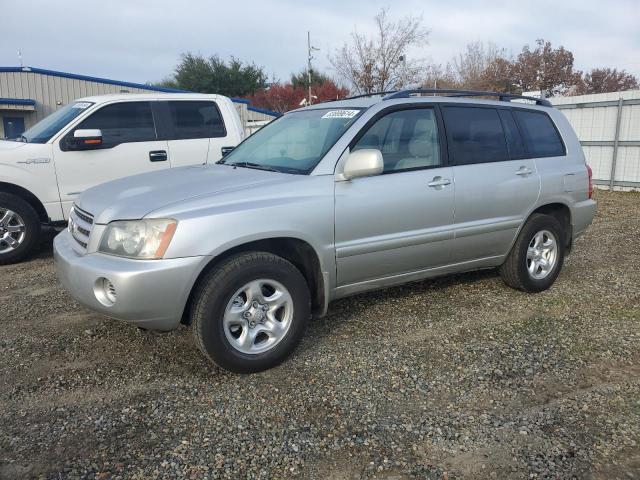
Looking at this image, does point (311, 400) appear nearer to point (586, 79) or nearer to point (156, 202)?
point (156, 202)

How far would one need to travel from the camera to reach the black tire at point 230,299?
10.5ft

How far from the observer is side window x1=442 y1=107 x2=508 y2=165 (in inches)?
174

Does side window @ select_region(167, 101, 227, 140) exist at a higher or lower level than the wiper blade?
higher

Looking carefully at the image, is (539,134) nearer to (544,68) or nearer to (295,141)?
(295,141)

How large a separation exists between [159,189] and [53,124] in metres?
3.87

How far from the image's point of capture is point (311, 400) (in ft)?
10.3

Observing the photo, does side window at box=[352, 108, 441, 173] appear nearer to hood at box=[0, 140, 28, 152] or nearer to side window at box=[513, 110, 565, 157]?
side window at box=[513, 110, 565, 157]

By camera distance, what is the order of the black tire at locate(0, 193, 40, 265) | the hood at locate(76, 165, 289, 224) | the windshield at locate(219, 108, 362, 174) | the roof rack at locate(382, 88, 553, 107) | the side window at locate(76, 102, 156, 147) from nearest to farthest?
1. the hood at locate(76, 165, 289, 224)
2. the windshield at locate(219, 108, 362, 174)
3. the roof rack at locate(382, 88, 553, 107)
4. the black tire at locate(0, 193, 40, 265)
5. the side window at locate(76, 102, 156, 147)

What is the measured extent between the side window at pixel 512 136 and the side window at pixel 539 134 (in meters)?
0.09

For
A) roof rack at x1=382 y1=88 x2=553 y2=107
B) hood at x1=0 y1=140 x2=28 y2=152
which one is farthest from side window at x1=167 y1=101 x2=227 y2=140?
roof rack at x1=382 y1=88 x2=553 y2=107

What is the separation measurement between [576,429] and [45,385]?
3.06 m

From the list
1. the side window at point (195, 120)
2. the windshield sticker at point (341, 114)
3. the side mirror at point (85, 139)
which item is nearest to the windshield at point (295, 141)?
the windshield sticker at point (341, 114)

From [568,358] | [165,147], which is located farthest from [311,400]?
[165,147]

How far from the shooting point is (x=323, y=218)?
141 inches
